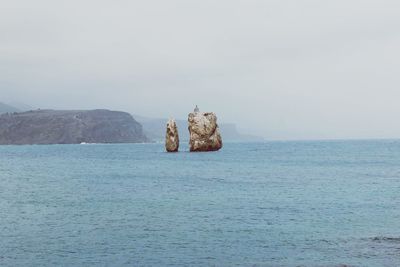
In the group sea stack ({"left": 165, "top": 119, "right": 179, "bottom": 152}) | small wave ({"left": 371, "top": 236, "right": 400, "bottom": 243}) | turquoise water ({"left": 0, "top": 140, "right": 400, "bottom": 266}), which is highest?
sea stack ({"left": 165, "top": 119, "right": 179, "bottom": 152})

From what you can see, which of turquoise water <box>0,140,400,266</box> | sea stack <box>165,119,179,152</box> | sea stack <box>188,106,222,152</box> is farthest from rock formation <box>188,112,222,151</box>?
turquoise water <box>0,140,400,266</box>

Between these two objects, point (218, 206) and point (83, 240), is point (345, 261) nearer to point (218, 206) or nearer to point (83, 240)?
point (83, 240)

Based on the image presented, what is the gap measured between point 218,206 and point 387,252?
21.7 m

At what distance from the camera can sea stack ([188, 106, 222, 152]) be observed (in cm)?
14812

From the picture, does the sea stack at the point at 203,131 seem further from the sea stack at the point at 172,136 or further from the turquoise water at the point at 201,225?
the turquoise water at the point at 201,225

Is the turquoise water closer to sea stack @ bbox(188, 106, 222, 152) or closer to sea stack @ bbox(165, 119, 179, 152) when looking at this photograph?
sea stack @ bbox(188, 106, 222, 152)

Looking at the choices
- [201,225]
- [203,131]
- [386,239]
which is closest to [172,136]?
[203,131]

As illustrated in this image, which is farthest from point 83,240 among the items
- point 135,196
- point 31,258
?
point 135,196

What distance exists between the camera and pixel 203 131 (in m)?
151

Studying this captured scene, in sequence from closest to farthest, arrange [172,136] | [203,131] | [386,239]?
[386,239] → [203,131] → [172,136]

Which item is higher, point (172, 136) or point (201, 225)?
point (172, 136)

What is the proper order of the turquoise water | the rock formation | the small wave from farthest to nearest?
1. the rock formation
2. the small wave
3. the turquoise water

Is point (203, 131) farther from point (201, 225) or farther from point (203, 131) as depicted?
point (201, 225)

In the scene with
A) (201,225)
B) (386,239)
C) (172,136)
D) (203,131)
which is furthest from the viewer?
(172,136)
